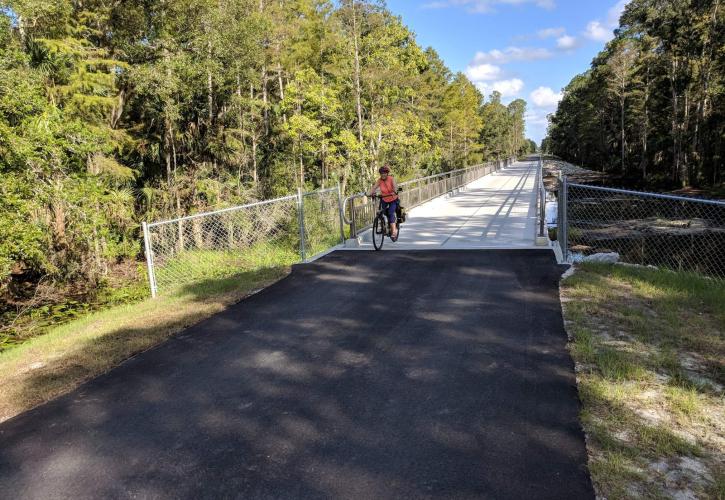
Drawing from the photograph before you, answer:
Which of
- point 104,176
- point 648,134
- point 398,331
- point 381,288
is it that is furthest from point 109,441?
point 648,134

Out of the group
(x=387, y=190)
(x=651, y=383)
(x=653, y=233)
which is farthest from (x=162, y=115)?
(x=653, y=233)

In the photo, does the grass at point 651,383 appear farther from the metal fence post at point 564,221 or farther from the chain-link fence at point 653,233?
the chain-link fence at point 653,233

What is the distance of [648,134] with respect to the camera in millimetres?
49219

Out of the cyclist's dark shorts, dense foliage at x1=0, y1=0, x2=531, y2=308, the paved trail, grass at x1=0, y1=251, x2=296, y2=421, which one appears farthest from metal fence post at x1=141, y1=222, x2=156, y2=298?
the cyclist's dark shorts

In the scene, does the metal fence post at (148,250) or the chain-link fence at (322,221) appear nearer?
the metal fence post at (148,250)

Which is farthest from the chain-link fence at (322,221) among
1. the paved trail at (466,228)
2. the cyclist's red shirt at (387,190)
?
the cyclist's red shirt at (387,190)

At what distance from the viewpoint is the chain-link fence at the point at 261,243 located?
11680 mm

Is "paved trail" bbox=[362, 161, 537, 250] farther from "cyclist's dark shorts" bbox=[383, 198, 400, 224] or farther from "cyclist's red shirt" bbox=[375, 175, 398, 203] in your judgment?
"cyclist's red shirt" bbox=[375, 175, 398, 203]

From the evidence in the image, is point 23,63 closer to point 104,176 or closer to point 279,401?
point 104,176

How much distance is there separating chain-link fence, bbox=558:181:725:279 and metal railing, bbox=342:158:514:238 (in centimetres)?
491

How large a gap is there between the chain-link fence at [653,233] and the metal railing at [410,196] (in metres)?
4.91

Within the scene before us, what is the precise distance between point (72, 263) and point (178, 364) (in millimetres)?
12497

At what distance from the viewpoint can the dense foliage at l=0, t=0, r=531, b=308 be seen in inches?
479

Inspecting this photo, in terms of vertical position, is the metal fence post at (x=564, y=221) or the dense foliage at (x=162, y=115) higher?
the dense foliage at (x=162, y=115)
